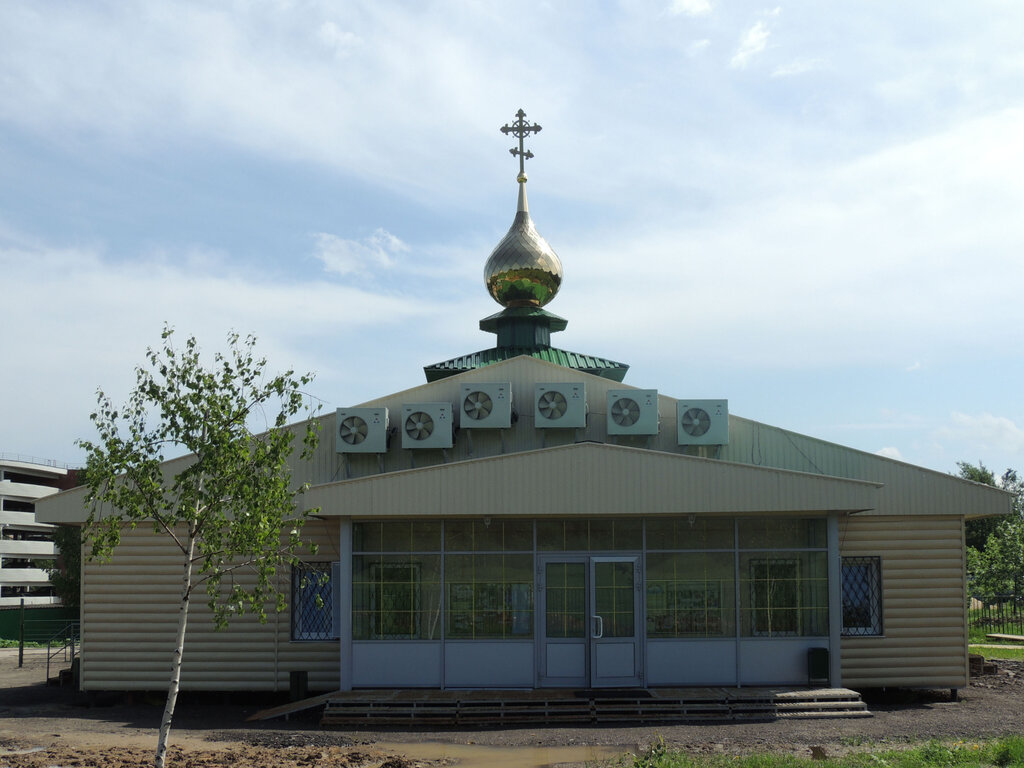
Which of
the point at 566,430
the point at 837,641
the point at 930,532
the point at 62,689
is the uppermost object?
the point at 566,430

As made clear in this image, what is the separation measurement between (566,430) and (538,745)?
23.7ft

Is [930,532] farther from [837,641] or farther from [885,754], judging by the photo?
[885,754]

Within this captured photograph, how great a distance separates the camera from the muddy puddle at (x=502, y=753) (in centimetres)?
1191

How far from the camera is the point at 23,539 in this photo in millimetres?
62375

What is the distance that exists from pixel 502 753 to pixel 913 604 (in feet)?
26.6

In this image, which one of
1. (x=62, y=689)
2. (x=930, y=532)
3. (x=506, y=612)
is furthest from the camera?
(x=62, y=689)

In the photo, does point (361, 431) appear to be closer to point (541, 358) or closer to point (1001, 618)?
point (541, 358)

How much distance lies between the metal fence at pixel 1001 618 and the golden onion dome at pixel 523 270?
48.5 ft

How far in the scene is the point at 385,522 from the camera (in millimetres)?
16094

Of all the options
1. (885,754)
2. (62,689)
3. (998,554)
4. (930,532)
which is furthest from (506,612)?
(998,554)

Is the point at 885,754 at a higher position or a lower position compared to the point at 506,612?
lower

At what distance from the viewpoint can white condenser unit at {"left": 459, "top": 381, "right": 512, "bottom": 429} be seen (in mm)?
18734

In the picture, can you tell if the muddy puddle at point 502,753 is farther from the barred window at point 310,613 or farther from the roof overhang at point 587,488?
the barred window at point 310,613

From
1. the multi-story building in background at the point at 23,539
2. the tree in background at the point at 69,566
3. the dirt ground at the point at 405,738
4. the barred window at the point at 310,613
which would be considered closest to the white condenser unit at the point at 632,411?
the barred window at the point at 310,613
